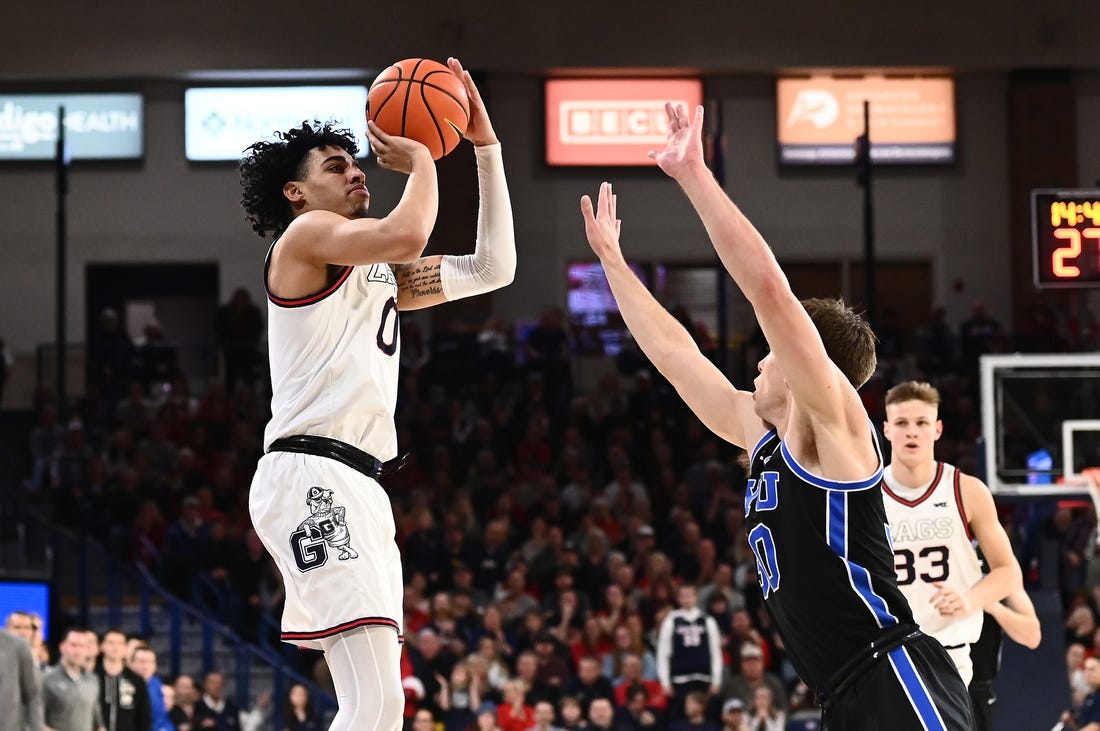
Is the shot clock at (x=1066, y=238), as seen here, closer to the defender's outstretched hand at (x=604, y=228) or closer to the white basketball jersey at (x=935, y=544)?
the white basketball jersey at (x=935, y=544)

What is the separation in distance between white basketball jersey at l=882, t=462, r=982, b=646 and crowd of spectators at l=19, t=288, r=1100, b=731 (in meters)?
4.79

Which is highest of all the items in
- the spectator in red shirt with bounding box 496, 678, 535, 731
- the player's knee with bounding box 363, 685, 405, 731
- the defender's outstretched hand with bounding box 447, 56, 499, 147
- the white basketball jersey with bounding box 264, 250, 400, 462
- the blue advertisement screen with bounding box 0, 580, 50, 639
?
the defender's outstretched hand with bounding box 447, 56, 499, 147

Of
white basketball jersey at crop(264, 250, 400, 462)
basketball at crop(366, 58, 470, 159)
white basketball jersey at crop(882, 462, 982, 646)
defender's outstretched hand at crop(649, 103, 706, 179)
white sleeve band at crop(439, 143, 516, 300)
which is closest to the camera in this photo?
defender's outstretched hand at crop(649, 103, 706, 179)

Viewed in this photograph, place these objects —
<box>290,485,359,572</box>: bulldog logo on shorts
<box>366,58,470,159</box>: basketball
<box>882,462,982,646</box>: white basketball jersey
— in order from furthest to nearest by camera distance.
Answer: <box>882,462,982,646</box>: white basketball jersey, <box>366,58,470,159</box>: basketball, <box>290,485,359,572</box>: bulldog logo on shorts

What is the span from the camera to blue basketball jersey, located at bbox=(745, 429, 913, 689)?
3.50 meters

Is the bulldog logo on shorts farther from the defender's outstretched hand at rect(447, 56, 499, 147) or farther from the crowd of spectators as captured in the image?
the crowd of spectators

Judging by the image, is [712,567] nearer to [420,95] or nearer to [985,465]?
[985,465]

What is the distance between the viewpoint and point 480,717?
11867 millimetres

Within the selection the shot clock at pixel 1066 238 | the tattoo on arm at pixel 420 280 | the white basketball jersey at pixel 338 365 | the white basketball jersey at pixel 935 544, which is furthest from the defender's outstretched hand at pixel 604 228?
the shot clock at pixel 1066 238

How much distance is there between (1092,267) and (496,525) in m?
6.50

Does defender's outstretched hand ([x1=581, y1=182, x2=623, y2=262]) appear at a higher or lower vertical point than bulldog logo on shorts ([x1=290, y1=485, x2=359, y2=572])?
higher

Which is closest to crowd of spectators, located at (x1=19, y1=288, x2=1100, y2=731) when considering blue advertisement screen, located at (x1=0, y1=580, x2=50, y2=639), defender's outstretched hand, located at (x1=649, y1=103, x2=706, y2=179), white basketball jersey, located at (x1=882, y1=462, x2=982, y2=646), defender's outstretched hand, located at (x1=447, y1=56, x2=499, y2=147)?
blue advertisement screen, located at (x1=0, y1=580, x2=50, y2=639)

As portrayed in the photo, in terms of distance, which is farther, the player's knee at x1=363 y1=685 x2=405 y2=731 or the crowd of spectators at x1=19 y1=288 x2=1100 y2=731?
the crowd of spectators at x1=19 y1=288 x2=1100 y2=731

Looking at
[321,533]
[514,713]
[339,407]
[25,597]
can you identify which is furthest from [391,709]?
[25,597]
